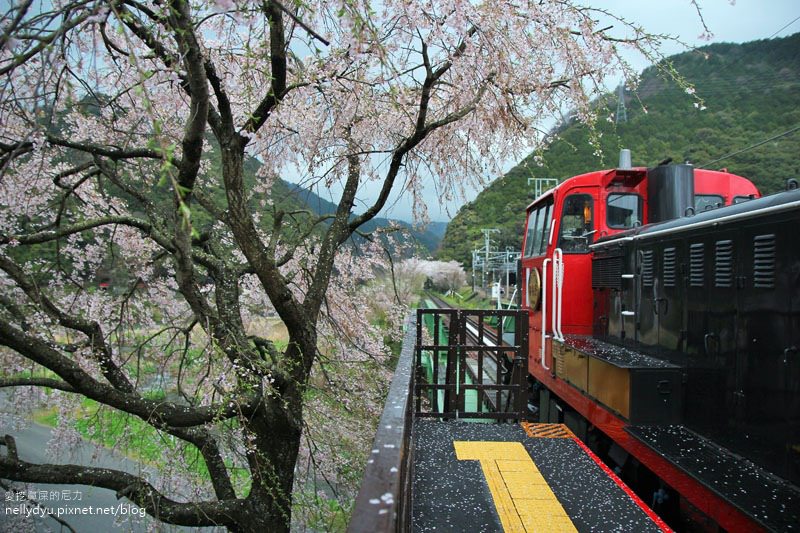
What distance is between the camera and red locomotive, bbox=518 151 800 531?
282 centimetres

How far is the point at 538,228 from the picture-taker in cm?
706

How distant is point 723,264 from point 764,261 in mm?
419

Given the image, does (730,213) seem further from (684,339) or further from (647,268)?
(647,268)

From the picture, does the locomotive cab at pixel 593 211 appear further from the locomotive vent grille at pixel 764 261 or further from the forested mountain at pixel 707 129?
the forested mountain at pixel 707 129

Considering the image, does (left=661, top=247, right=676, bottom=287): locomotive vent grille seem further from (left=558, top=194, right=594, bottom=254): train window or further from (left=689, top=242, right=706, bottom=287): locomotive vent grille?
(left=558, top=194, right=594, bottom=254): train window

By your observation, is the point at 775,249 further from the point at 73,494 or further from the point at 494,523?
the point at 73,494

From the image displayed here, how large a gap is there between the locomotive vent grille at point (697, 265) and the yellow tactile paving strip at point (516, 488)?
1.68 m

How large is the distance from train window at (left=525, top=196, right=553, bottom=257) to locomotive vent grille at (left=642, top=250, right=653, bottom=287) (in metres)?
1.87

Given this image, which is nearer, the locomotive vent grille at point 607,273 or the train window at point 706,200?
the locomotive vent grille at point 607,273

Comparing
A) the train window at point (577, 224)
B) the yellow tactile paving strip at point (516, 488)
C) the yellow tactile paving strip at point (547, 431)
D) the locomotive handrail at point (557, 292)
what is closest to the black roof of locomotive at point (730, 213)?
the locomotive handrail at point (557, 292)

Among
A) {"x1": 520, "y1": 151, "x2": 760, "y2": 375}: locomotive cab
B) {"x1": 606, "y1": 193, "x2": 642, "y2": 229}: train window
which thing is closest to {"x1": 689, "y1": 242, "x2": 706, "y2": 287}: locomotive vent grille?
{"x1": 520, "y1": 151, "x2": 760, "y2": 375}: locomotive cab

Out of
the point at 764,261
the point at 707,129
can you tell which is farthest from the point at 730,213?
the point at 707,129

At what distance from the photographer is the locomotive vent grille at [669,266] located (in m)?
4.15

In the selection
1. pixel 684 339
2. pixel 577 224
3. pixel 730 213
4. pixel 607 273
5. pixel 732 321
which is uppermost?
pixel 577 224
